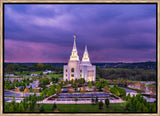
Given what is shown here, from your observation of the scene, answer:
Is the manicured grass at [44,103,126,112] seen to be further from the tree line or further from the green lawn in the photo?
the tree line

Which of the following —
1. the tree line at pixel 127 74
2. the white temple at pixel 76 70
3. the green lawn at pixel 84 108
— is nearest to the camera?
the green lawn at pixel 84 108

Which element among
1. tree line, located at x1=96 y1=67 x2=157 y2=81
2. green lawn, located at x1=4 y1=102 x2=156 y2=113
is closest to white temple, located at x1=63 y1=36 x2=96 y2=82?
tree line, located at x1=96 y1=67 x2=157 y2=81

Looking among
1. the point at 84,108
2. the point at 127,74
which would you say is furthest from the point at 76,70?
the point at 84,108

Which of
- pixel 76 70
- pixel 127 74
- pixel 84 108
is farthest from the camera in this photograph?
pixel 76 70

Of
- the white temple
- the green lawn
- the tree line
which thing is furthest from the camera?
the white temple

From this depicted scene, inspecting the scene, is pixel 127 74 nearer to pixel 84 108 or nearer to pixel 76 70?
pixel 76 70

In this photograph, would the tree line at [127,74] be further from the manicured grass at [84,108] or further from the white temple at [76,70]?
the manicured grass at [84,108]

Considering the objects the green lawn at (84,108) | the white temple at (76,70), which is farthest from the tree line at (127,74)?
the green lawn at (84,108)

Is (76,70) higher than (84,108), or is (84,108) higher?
(76,70)

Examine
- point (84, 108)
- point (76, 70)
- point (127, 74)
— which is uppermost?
point (76, 70)

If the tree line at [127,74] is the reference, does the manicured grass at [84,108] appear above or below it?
below

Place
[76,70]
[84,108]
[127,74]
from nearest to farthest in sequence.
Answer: [84,108] < [127,74] < [76,70]
